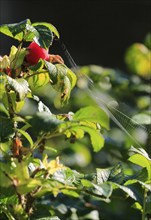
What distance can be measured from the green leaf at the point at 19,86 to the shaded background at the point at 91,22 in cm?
487

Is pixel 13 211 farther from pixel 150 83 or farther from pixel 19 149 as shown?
pixel 150 83

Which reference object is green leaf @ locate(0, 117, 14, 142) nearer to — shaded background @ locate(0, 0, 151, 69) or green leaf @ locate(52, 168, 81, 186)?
green leaf @ locate(52, 168, 81, 186)

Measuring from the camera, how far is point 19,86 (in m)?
1.10

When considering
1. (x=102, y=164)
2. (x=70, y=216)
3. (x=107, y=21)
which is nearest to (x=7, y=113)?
(x=70, y=216)

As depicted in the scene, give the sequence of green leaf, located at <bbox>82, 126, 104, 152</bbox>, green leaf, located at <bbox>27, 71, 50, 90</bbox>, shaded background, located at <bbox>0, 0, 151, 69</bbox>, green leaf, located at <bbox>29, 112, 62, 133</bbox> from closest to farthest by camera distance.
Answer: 1. green leaf, located at <bbox>29, 112, 62, 133</bbox>
2. green leaf, located at <bbox>82, 126, 104, 152</bbox>
3. green leaf, located at <bbox>27, 71, 50, 90</bbox>
4. shaded background, located at <bbox>0, 0, 151, 69</bbox>

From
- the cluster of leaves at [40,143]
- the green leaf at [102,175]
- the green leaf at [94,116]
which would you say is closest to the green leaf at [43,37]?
the cluster of leaves at [40,143]

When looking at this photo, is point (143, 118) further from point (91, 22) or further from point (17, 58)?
point (91, 22)

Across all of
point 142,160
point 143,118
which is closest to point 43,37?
point 142,160

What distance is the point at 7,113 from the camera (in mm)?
1168

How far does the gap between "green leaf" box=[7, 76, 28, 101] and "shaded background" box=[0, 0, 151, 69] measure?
4.87 meters

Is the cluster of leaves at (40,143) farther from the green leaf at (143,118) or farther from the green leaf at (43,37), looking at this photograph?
the green leaf at (143,118)

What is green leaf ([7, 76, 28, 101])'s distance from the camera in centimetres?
109

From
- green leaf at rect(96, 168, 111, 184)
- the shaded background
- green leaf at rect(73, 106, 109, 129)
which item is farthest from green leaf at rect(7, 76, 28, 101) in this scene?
the shaded background

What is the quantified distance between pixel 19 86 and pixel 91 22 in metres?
5.84
